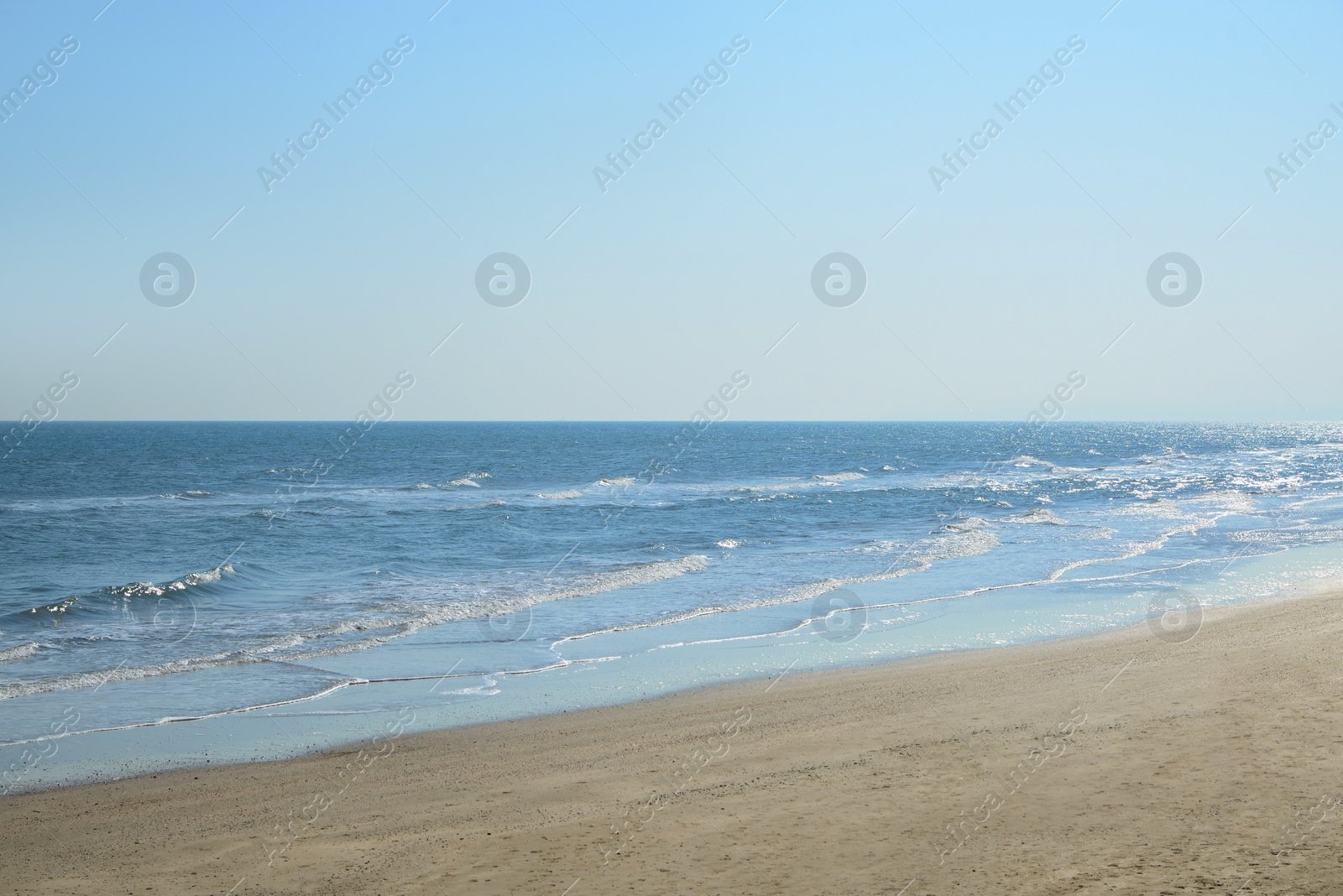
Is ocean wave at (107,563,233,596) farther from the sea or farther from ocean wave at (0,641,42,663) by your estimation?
ocean wave at (0,641,42,663)

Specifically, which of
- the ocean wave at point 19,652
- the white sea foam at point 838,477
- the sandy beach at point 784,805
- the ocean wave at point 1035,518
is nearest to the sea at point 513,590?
the ocean wave at point 19,652

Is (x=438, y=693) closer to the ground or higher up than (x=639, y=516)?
higher up

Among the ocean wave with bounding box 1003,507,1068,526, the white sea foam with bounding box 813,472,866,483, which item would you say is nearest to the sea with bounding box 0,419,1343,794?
the ocean wave with bounding box 1003,507,1068,526

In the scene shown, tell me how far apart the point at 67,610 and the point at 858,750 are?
15.5 m

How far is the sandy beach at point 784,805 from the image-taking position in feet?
19.6

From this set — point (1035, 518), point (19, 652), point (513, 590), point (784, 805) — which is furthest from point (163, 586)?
point (1035, 518)

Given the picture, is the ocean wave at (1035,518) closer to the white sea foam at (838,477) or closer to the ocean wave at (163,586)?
the white sea foam at (838,477)

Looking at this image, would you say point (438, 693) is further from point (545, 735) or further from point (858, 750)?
point (858, 750)

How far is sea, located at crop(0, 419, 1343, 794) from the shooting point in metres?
11.2

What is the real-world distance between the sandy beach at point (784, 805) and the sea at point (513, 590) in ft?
4.52

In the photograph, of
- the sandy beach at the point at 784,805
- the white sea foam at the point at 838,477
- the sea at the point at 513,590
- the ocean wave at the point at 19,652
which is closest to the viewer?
the sandy beach at the point at 784,805

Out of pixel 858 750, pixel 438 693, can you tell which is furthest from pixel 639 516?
pixel 858 750

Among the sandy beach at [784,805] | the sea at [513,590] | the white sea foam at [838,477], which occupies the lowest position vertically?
the white sea foam at [838,477]

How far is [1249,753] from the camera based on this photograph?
7812mm
